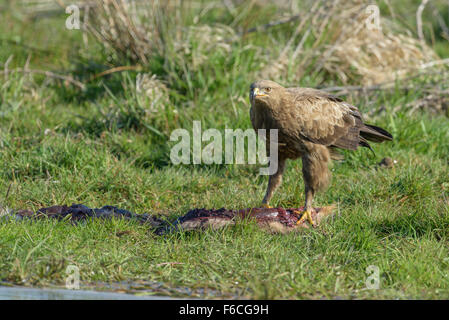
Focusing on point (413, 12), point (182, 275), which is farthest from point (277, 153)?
point (413, 12)

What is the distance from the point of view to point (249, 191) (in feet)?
21.3

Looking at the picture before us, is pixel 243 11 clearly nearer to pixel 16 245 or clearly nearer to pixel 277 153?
pixel 277 153

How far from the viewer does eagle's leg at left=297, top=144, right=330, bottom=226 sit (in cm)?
568

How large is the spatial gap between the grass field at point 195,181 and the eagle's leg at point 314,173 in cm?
30

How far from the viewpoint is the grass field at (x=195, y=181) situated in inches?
176

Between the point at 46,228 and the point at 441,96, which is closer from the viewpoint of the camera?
the point at 46,228

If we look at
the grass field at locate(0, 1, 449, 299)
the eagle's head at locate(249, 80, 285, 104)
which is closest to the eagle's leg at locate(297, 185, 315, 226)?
the grass field at locate(0, 1, 449, 299)

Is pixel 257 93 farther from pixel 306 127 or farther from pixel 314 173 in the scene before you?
pixel 314 173

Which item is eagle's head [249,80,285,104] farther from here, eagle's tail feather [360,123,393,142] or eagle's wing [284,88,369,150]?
eagle's tail feather [360,123,393,142]

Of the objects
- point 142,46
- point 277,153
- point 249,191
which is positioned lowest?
point 249,191

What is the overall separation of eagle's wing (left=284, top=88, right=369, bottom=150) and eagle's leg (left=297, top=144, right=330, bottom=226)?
0.42 ft

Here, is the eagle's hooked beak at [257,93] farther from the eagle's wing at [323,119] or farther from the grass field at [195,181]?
the grass field at [195,181]

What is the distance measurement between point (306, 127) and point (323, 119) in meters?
0.24

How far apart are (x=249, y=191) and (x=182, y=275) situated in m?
2.10
